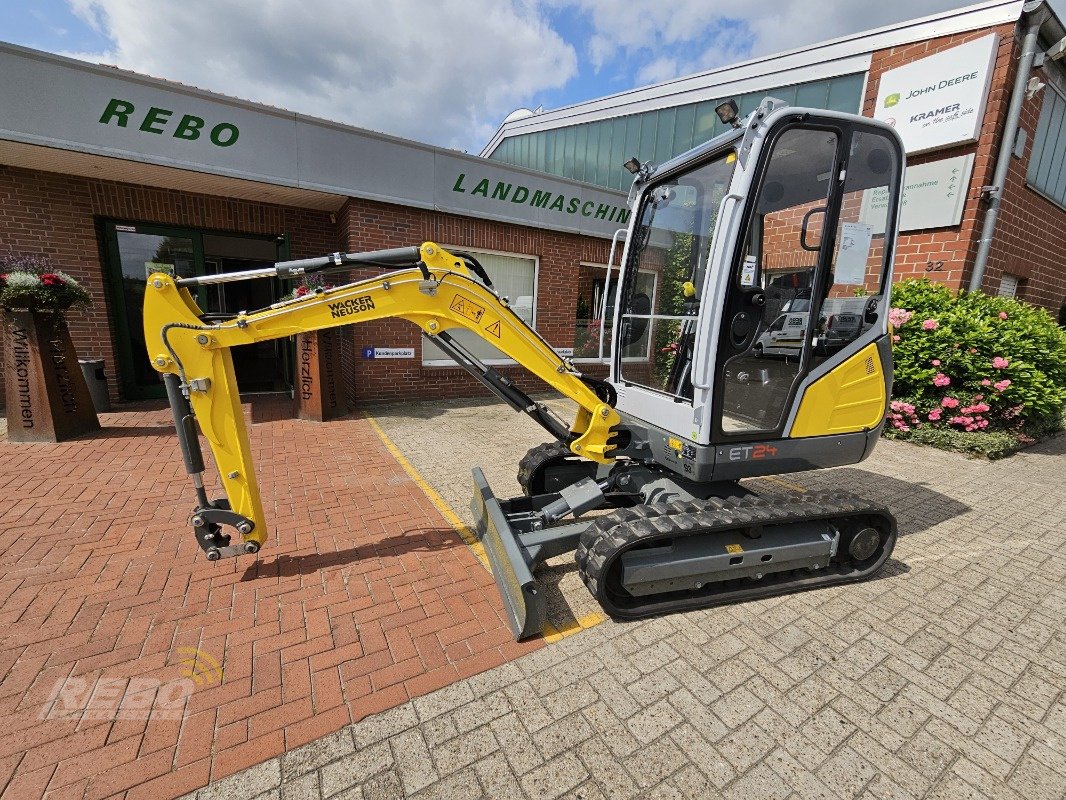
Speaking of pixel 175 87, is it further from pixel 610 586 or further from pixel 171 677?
pixel 610 586

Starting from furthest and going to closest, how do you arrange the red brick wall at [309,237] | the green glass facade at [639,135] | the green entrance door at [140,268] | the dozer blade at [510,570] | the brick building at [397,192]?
1. the green glass facade at [639,135]
2. the green entrance door at [140,268]
3. the red brick wall at [309,237]
4. the brick building at [397,192]
5. the dozer blade at [510,570]

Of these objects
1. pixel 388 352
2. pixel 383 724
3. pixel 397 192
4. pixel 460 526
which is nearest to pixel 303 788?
pixel 383 724

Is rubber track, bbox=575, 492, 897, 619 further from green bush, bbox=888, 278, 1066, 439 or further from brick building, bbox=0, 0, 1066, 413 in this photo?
green bush, bbox=888, 278, 1066, 439

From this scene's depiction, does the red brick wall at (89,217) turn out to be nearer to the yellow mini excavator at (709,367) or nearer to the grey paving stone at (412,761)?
the yellow mini excavator at (709,367)

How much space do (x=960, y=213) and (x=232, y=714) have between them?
37.2ft

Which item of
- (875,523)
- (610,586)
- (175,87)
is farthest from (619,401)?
(175,87)

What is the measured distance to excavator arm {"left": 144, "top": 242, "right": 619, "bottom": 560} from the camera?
2695 mm

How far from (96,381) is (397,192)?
18.0ft

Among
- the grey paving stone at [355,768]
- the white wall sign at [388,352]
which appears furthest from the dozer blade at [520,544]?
the white wall sign at [388,352]

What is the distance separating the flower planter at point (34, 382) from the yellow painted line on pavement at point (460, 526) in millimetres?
3721

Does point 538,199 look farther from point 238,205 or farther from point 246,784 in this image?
point 246,784

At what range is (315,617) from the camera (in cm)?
288

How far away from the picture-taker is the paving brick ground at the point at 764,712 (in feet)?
6.36

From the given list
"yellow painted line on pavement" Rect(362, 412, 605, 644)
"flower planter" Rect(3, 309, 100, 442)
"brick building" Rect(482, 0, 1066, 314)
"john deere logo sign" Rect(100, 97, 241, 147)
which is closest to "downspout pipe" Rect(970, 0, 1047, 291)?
"brick building" Rect(482, 0, 1066, 314)
